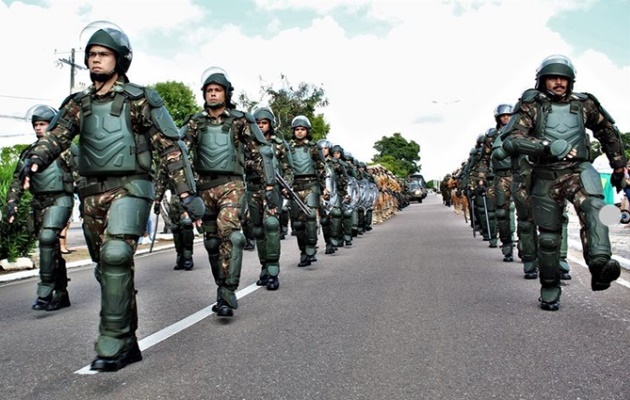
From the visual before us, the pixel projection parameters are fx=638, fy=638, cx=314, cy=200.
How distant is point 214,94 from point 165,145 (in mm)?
1607

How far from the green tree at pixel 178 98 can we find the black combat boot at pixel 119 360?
41184 millimetres

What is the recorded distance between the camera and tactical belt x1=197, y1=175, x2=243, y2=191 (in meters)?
5.67

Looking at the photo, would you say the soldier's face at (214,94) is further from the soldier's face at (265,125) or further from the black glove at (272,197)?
the soldier's face at (265,125)

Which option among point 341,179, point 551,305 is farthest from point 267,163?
point 341,179

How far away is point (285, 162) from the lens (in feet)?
28.6

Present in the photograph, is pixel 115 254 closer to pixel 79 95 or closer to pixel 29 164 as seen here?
pixel 29 164

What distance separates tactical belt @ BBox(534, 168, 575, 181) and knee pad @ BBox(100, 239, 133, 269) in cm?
349

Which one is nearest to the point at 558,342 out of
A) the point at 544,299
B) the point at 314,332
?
the point at 544,299

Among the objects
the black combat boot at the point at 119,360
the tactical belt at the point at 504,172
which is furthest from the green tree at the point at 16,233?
the tactical belt at the point at 504,172

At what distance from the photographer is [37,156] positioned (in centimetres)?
410

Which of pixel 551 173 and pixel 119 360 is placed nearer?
pixel 119 360

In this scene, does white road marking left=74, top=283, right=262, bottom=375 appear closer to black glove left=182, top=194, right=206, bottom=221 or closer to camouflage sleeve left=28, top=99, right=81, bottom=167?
black glove left=182, top=194, right=206, bottom=221

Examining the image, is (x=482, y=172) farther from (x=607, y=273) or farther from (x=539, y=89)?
(x=607, y=273)

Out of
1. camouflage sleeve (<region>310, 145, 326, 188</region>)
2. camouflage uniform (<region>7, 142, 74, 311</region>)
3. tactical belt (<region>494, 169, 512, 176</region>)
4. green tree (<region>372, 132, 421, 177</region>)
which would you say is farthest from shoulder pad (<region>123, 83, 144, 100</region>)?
green tree (<region>372, 132, 421, 177</region>)
